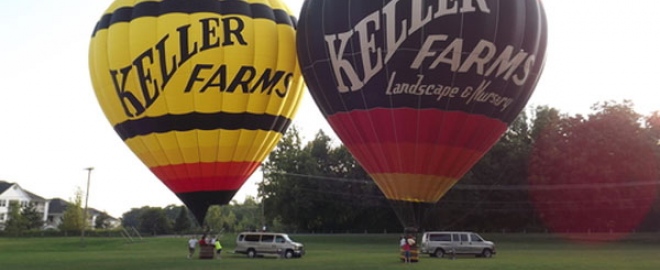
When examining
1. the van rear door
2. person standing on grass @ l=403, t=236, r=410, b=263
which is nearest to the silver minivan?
the van rear door

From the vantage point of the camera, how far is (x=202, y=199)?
21.9 m

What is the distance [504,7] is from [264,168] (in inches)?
1637

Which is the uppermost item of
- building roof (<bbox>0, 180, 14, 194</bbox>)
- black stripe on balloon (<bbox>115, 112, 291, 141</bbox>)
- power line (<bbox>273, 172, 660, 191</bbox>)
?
building roof (<bbox>0, 180, 14, 194</bbox>)

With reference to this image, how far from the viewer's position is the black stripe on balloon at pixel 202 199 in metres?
21.8

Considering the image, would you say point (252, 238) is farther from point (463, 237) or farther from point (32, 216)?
point (32, 216)

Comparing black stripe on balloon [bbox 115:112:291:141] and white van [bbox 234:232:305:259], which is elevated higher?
black stripe on balloon [bbox 115:112:291:141]

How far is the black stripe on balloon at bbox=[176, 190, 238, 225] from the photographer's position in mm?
21781

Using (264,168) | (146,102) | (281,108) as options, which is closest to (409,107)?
(281,108)

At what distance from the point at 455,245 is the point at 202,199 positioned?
13.9 m

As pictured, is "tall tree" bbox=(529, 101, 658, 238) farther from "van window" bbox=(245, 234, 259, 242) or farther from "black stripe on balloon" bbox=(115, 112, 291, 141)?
"black stripe on balloon" bbox=(115, 112, 291, 141)

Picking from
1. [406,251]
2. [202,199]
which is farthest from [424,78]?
[202,199]

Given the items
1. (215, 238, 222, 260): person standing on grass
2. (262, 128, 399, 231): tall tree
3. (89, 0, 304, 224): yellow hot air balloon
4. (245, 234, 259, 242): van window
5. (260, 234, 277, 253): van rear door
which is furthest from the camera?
(262, 128, 399, 231): tall tree

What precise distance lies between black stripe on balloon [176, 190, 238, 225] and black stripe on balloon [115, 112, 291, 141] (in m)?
2.33

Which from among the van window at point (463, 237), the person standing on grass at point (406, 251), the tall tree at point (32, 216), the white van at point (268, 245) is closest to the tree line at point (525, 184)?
the white van at point (268, 245)
